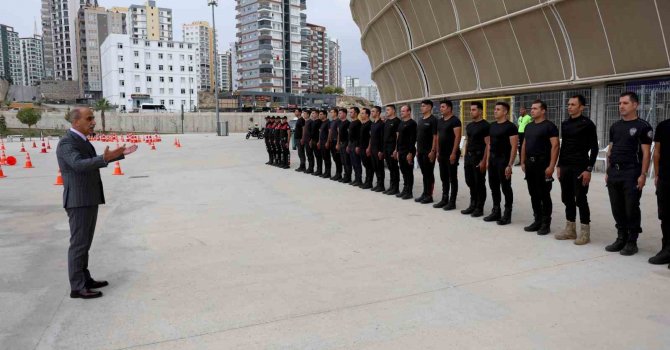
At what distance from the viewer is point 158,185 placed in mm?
12430

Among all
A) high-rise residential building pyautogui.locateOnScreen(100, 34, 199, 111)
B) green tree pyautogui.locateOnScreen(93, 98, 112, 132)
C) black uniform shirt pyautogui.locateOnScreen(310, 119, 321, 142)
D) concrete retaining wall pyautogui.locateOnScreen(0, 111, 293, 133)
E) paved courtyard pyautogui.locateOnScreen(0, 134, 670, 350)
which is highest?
high-rise residential building pyautogui.locateOnScreen(100, 34, 199, 111)

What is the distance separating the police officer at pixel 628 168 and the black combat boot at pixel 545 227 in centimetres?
96

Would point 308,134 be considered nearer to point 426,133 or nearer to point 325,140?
point 325,140

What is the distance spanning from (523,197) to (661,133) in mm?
4726

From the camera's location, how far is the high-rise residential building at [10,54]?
18088cm

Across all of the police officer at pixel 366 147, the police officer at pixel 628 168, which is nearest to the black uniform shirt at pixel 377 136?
the police officer at pixel 366 147

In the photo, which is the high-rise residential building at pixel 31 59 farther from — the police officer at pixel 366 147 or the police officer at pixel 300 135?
the police officer at pixel 366 147

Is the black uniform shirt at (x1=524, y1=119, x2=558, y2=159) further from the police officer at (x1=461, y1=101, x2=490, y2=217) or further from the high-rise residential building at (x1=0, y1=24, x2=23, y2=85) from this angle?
the high-rise residential building at (x1=0, y1=24, x2=23, y2=85)

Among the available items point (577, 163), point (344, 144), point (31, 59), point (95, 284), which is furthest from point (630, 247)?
point (31, 59)

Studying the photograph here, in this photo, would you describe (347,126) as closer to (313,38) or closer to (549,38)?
(549,38)

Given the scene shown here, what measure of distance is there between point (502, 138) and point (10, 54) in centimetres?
22923

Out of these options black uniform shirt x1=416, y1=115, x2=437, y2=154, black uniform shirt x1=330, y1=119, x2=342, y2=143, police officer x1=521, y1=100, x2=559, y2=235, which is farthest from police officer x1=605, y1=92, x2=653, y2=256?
black uniform shirt x1=330, y1=119, x2=342, y2=143

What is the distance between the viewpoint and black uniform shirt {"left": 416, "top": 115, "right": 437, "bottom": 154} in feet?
30.4

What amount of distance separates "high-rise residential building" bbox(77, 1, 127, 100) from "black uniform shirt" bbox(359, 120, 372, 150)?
123 meters
